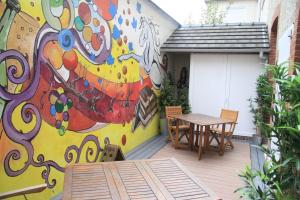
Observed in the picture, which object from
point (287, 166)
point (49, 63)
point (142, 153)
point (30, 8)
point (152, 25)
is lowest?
point (142, 153)

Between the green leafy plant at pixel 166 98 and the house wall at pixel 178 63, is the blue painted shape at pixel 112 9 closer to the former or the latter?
the green leafy plant at pixel 166 98

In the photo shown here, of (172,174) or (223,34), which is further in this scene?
(223,34)

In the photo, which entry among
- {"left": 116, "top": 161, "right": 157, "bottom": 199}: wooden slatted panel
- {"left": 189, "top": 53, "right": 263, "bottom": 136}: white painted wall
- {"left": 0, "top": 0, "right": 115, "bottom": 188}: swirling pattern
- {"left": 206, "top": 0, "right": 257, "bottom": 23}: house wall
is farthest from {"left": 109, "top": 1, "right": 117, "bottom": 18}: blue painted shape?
{"left": 206, "top": 0, "right": 257, "bottom": 23}: house wall

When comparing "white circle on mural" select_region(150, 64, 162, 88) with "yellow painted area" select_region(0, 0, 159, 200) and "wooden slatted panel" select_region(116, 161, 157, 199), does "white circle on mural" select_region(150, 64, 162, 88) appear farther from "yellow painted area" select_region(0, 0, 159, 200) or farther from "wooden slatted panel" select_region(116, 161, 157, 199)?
"wooden slatted panel" select_region(116, 161, 157, 199)

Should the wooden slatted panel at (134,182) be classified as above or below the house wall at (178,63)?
below

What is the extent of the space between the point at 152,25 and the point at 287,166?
19.3 ft

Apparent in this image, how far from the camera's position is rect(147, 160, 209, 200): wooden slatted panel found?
222cm

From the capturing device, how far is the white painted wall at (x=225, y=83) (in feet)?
25.7

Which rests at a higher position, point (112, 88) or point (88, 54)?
point (88, 54)

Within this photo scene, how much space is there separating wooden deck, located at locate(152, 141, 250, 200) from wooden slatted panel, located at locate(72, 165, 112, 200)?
247cm

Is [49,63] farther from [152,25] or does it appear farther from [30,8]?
[152,25]

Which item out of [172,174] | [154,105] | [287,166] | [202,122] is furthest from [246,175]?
[154,105]

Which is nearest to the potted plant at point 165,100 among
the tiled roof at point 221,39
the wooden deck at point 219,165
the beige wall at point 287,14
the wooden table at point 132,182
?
the wooden deck at point 219,165

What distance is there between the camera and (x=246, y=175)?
7.76ft
